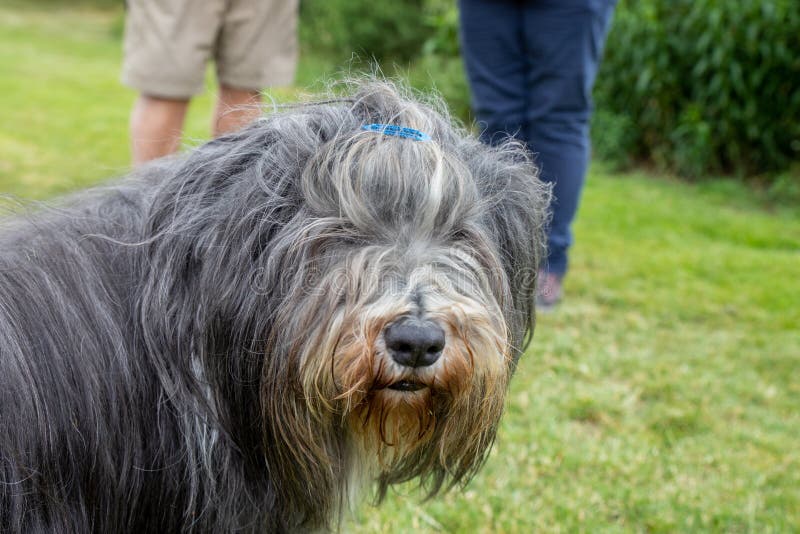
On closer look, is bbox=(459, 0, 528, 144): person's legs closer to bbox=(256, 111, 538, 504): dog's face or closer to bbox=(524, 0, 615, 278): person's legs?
bbox=(524, 0, 615, 278): person's legs

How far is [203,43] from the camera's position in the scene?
359cm

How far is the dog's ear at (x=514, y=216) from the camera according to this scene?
2.03 meters

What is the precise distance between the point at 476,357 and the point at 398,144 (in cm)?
48

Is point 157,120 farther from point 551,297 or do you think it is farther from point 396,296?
point 396,296

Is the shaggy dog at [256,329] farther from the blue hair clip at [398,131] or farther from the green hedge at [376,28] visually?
the green hedge at [376,28]

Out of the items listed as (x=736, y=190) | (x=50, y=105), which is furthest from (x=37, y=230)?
(x=50, y=105)

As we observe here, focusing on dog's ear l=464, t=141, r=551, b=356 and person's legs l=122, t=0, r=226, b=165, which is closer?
dog's ear l=464, t=141, r=551, b=356

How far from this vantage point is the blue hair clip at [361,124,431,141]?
1.94 m

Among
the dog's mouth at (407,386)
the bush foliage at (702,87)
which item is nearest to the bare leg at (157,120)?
the dog's mouth at (407,386)

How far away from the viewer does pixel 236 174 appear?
1.91m

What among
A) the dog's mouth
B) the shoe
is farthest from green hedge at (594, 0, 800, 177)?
the dog's mouth

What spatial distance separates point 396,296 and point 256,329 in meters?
0.30

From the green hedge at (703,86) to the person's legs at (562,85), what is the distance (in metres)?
3.76

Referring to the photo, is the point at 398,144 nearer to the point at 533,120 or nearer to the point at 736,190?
the point at 533,120
